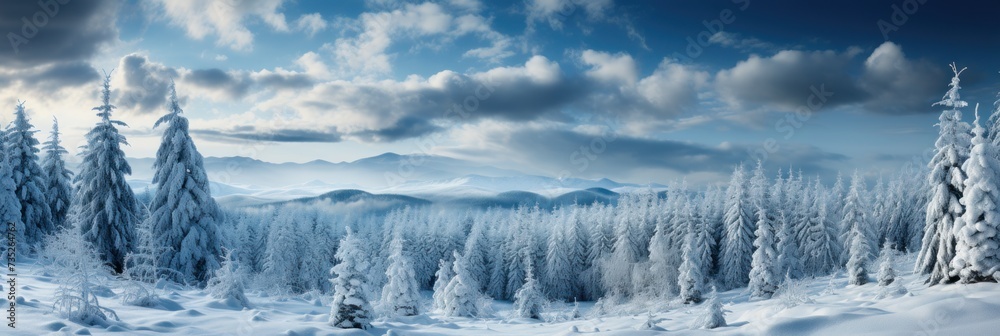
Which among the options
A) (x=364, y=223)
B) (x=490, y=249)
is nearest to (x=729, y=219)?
(x=490, y=249)

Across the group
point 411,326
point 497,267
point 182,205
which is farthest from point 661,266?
point 182,205

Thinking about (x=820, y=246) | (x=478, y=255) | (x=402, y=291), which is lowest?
(x=478, y=255)

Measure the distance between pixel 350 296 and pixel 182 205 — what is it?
1696cm

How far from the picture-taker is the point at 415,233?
73.1m

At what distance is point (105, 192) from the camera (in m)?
26.8

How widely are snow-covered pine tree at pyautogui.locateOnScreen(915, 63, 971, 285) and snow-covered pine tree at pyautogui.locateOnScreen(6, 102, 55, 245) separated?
4397 centimetres

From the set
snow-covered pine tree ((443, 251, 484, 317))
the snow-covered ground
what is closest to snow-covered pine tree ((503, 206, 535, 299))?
snow-covered pine tree ((443, 251, 484, 317))

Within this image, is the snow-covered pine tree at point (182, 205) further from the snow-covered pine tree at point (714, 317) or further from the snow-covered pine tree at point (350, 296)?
the snow-covered pine tree at point (714, 317)

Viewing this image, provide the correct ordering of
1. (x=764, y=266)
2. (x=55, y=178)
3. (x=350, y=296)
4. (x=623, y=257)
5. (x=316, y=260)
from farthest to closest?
1. (x=316, y=260)
2. (x=623, y=257)
3. (x=764, y=266)
4. (x=55, y=178)
5. (x=350, y=296)

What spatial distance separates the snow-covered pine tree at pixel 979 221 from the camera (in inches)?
583

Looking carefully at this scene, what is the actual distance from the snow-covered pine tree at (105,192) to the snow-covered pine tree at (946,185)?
1398 inches

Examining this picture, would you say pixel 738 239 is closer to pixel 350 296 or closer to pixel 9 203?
pixel 350 296

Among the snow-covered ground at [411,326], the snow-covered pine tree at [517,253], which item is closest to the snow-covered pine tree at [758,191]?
the snow-covered pine tree at [517,253]

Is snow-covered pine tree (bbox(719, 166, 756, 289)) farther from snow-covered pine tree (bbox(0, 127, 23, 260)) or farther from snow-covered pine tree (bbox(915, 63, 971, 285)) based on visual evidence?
snow-covered pine tree (bbox(0, 127, 23, 260))
